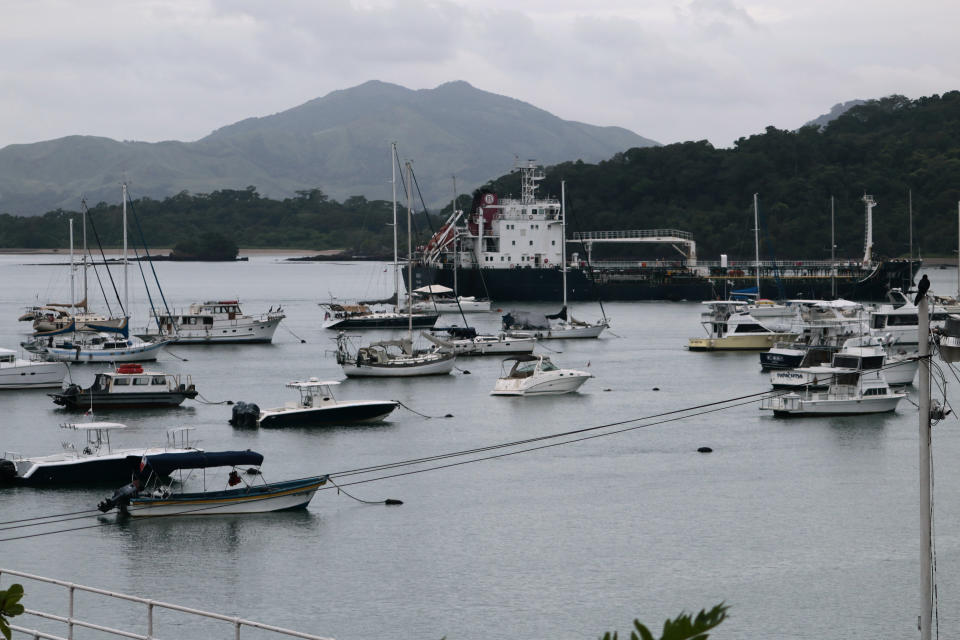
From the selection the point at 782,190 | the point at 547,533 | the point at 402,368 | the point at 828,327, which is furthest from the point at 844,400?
the point at 782,190

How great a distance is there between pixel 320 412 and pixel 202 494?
1220 cm

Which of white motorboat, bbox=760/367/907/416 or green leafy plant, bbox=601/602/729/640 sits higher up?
green leafy plant, bbox=601/602/729/640

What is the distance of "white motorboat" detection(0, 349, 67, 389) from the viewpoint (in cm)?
4894

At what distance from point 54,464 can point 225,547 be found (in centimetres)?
705

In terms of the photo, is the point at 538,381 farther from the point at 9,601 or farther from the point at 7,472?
the point at 9,601

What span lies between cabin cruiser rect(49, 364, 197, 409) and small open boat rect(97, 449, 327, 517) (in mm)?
15544

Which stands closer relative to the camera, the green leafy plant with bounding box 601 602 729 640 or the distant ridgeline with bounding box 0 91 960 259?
the green leafy plant with bounding box 601 602 729 640

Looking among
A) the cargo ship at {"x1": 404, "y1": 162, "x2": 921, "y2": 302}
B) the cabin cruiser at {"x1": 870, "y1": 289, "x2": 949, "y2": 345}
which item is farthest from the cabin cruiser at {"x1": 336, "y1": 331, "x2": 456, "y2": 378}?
the cargo ship at {"x1": 404, "y1": 162, "x2": 921, "y2": 302}

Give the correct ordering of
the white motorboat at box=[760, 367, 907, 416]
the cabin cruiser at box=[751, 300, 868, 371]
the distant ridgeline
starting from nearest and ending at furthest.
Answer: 1. the white motorboat at box=[760, 367, 907, 416]
2. the cabin cruiser at box=[751, 300, 868, 371]
3. the distant ridgeline

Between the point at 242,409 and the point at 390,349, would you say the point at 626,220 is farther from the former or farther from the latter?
the point at 242,409

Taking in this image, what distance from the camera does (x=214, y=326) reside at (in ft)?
231

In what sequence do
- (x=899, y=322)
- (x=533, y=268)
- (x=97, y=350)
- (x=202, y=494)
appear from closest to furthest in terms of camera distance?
(x=202, y=494) → (x=899, y=322) → (x=97, y=350) → (x=533, y=268)

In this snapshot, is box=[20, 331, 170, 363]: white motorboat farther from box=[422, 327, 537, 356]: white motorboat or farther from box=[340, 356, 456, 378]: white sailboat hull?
box=[422, 327, 537, 356]: white motorboat

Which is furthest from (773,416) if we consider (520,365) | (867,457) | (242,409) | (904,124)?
(904,124)
